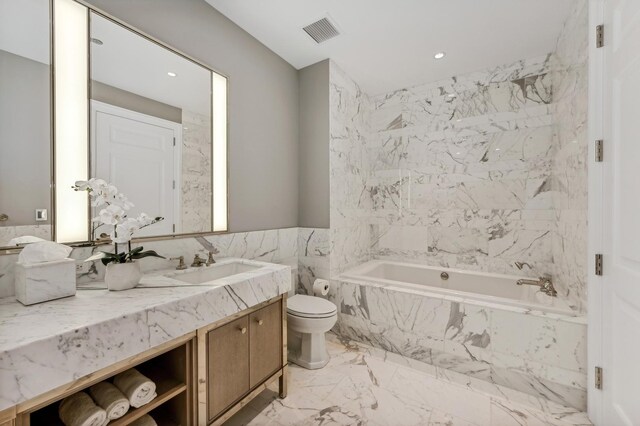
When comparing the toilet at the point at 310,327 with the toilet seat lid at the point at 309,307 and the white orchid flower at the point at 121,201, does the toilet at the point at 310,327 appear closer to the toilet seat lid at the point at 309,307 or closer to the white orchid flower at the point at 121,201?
the toilet seat lid at the point at 309,307

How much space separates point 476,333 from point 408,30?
2425 mm

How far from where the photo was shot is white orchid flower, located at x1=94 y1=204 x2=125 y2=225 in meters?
1.24

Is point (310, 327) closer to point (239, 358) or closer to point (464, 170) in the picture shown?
point (239, 358)

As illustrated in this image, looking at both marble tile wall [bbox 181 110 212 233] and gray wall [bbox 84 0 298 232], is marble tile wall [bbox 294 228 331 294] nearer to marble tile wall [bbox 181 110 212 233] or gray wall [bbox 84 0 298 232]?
gray wall [bbox 84 0 298 232]

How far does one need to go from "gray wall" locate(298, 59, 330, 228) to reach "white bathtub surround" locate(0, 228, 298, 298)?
11.7 inches

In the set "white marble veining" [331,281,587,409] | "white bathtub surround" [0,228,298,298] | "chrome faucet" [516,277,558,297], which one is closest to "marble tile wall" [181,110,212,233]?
"white bathtub surround" [0,228,298,298]

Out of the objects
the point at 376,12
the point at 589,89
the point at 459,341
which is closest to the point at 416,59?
the point at 376,12

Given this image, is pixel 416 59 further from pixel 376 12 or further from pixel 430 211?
pixel 430 211

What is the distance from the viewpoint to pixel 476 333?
198 cm

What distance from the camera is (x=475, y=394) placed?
1805 mm

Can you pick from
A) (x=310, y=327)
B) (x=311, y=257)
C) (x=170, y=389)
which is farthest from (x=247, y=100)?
(x=170, y=389)

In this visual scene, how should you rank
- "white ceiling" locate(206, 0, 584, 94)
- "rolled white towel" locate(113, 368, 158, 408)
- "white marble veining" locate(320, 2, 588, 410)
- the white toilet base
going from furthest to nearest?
the white toilet base
"white ceiling" locate(206, 0, 584, 94)
"white marble veining" locate(320, 2, 588, 410)
"rolled white towel" locate(113, 368, 158, 408)

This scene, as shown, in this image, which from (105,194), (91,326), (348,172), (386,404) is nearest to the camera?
(91,326)

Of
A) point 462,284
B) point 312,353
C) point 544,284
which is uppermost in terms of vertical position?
point 544,284
